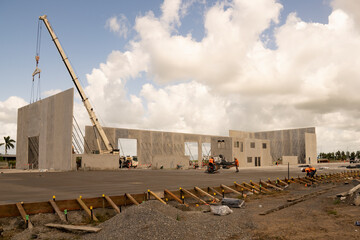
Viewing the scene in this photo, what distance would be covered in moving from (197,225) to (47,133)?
4662 centimetres

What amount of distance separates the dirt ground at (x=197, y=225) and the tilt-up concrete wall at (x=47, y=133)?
124 ft

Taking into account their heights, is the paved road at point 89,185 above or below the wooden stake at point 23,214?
below

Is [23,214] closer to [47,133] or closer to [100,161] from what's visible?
[100,161]

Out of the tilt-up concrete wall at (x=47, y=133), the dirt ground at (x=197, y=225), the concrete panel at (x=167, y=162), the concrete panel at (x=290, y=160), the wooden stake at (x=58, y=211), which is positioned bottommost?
the concrete panel at (x=290, y=160)

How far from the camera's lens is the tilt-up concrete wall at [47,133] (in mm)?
45800

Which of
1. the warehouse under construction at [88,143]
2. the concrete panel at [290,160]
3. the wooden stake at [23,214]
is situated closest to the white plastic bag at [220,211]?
the wooden stake at [23,214]

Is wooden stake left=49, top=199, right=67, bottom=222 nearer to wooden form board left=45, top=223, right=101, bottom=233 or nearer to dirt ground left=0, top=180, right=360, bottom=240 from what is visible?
dirt ground left=0, top=180, right=360, bottom=240

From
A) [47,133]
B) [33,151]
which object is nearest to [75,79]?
[47,133]

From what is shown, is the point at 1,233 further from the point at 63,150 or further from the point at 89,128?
the point at 89,128

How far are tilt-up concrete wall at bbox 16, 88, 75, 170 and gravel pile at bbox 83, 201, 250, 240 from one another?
127 ft

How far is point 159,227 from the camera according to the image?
8.00 metres

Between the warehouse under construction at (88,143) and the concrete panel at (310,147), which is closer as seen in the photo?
the warehouse under construction at (88,143)

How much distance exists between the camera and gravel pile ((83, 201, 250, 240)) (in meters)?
7.75

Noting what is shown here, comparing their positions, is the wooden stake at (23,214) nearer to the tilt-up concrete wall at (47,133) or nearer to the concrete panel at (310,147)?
the tilt-up concrete wall at (47,133)
